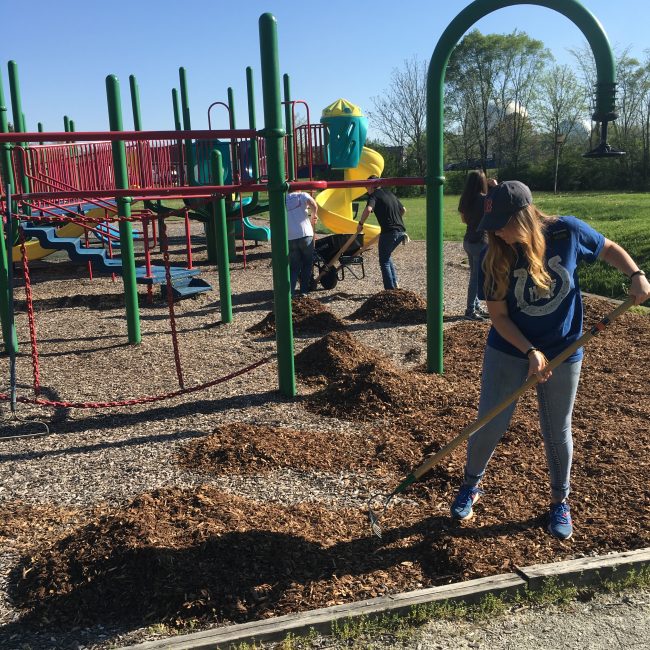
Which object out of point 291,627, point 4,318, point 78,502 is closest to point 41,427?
point 78,502

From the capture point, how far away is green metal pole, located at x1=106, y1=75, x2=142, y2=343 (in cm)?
662

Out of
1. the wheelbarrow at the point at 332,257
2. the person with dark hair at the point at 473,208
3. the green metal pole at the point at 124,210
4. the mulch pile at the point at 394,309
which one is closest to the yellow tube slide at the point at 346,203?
the wheelbarrow at the point at 332,257

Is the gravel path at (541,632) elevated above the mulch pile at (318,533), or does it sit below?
below

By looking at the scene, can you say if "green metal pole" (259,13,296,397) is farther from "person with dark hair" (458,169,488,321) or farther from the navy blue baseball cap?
the navy blue baseball cap

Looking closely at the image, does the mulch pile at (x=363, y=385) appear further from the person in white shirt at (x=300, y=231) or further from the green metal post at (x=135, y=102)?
the green metal post at (x=135, y=102)

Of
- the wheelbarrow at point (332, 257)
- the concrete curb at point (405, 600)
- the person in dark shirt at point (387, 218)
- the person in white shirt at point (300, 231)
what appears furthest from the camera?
the wheelbarrow at point (332, 257)

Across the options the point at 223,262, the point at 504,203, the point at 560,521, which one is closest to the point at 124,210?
the point at 223,262

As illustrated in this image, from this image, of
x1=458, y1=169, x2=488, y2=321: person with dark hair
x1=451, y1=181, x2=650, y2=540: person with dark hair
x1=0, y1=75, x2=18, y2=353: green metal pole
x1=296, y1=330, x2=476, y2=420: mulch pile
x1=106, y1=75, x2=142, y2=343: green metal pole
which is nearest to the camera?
x1=451, y1=181, x2=650, y2=540: person with dark hair

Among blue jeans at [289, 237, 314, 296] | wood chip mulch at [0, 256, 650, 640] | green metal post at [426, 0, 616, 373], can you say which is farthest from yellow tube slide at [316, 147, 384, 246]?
wood chip mulch at [0, 256, 650, 640]

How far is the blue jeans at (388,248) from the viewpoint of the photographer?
360 inches

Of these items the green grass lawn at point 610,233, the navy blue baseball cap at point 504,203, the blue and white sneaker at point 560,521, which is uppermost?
the navy blue baseball cap at point 504,203

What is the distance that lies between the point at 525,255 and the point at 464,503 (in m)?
1.29

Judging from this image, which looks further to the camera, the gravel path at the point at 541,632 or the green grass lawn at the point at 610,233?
the green grass lawn at the point at 610,233

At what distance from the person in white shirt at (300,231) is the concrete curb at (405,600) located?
6.08 metres
